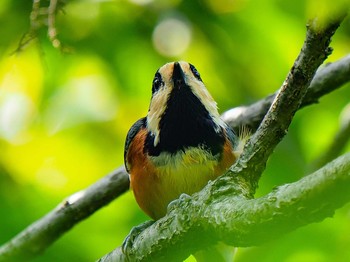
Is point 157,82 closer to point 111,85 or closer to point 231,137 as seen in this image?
point 231,137

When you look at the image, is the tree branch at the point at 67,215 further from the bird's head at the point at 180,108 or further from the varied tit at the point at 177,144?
the bird's head at the point at 180,108

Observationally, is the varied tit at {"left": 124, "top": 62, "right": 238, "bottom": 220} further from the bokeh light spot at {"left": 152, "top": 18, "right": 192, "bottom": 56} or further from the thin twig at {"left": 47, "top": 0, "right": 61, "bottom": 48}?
the bokeh light spot at {"left": 152, "top": 18, "right": 192, "bottom": 56}

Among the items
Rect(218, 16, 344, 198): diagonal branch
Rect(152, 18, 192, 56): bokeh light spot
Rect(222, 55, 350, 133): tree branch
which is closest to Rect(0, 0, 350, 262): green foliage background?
Rect(152, 18, 192, 56): bokeh light spot

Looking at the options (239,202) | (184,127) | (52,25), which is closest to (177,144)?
(184,127)

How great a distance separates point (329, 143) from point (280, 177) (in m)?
0.39

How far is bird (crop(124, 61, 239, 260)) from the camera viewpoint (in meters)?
3.75

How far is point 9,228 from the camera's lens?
449cm

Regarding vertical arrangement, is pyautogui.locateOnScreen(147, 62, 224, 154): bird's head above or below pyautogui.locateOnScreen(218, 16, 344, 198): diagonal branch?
above

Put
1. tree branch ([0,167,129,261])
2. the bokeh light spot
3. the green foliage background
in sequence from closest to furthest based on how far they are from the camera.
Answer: tree branch ([0,167,129,261])
the green foliage background
the bokeh light spot

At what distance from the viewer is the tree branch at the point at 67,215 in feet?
14.5

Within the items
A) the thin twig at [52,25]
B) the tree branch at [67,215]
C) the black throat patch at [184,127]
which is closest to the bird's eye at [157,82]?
the black throat patch at [184,127]

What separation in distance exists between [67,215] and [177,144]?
105cm

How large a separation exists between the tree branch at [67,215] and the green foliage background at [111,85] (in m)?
0.10

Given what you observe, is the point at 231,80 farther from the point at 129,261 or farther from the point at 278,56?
the point at 129,261
